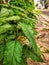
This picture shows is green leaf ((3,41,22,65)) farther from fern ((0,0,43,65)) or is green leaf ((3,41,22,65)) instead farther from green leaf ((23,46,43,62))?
green leaf ((23,46,43,62))

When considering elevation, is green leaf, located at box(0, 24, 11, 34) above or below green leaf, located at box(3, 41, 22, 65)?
above

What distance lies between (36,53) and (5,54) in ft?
0.97

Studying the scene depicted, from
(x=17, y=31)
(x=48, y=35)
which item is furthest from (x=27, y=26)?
(x=48, y=35)

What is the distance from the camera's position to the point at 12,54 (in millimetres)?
1567

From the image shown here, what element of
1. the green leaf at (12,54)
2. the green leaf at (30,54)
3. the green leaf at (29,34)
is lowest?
the green leaf at (30,54)

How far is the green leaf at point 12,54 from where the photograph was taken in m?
1.55

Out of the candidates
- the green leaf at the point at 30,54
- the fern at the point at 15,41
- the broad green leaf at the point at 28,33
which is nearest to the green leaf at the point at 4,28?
the fern at the point at 15,41

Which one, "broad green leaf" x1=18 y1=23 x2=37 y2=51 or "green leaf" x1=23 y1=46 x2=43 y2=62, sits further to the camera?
"green leaf" x1=23 y1=46 x2=43 y2=62

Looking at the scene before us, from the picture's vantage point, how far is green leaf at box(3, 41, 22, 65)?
1.55m

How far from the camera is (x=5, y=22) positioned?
1.75m

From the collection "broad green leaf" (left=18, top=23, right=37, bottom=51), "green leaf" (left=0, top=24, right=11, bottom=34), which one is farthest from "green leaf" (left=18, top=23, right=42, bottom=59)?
"green leaf" (left=0, top=24, right=11, bottom=34)

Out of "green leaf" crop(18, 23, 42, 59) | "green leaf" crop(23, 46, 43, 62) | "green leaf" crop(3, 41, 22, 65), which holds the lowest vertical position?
"green leaf" crop(23, 46, 43, 62)

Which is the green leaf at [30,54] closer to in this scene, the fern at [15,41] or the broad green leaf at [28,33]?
the fern at [15,41]

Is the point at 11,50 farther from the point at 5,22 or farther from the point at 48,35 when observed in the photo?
the point at 48,35
